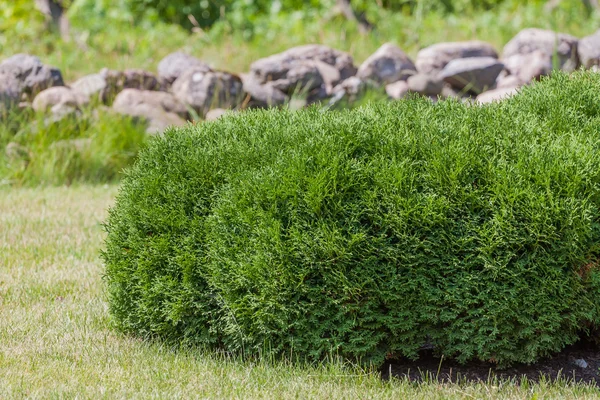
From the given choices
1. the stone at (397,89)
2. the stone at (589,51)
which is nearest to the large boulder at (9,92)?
the stone at (397,89)

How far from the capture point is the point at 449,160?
11.6ft

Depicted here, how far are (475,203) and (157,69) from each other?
24.5 feet

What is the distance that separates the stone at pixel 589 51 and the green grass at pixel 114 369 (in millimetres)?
7485

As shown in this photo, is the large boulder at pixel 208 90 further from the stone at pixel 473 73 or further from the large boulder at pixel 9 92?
the stone at pixel 473 73

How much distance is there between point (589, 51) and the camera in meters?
10.1

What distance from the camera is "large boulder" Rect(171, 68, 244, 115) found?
30.2ft

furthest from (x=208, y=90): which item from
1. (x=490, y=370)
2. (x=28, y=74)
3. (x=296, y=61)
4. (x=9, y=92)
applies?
(x=490, y=370)

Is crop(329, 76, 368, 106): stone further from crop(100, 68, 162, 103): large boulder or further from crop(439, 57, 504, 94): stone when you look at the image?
crop(100, 68, 162, 103): large boulder

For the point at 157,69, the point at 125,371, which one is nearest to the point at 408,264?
the point at 125,371

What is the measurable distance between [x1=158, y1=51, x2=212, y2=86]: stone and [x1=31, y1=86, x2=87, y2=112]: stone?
4.14 feet

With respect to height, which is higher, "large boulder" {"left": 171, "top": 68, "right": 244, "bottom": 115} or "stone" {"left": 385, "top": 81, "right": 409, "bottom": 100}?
"large boulder" {"left": 171, "top": 68, "right": 244, "bottom": 115}

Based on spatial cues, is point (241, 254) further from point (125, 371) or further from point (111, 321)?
point (111, 321)

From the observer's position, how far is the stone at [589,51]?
998cm

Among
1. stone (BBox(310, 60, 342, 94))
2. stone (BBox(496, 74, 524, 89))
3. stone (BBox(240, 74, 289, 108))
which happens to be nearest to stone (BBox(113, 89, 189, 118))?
stone (BBox(240, 74, 289, 108))
